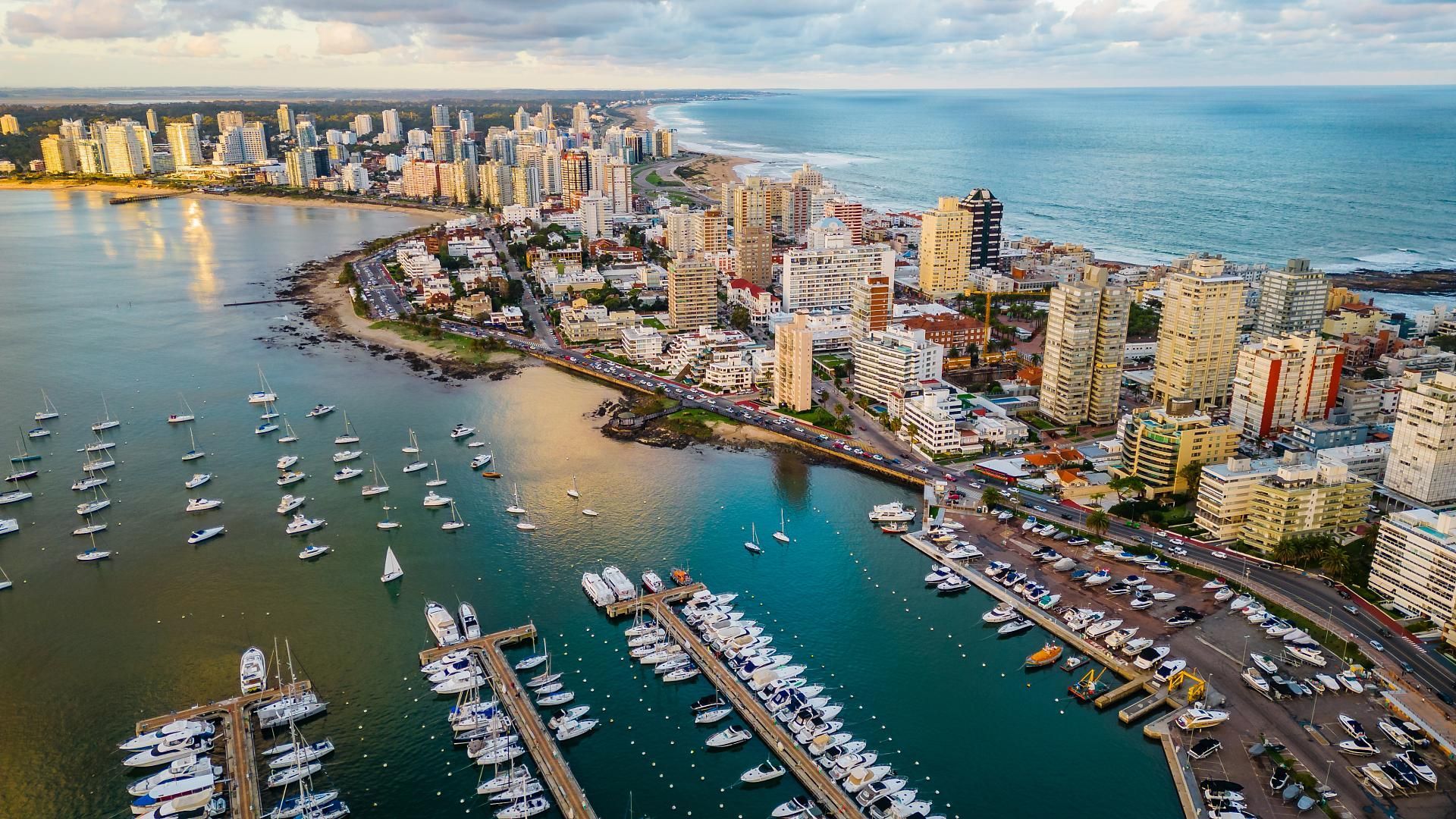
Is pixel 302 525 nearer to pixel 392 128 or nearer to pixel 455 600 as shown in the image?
pixel 455 600

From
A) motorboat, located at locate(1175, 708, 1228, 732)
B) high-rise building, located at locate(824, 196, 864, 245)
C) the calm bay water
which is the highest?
high-rise building, located at locate(824, 196, 864, 245)

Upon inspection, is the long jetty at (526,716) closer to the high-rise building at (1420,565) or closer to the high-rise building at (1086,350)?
the high-rise building at (1420,565)

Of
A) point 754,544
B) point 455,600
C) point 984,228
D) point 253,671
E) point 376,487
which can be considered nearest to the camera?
point 253,671

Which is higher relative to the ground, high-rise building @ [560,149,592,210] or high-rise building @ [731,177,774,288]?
high-rise building @ [560,149,592,210]

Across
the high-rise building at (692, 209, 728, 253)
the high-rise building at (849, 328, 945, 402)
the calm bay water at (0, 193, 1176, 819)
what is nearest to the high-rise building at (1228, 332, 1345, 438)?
the high-rise building at (849, 328, 945, 402)

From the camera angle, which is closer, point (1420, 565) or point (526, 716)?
point (526, 716)

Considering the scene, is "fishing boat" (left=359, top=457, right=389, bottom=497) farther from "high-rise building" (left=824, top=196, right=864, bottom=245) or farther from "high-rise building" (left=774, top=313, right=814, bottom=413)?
"high-rise building" (left=824, top=196, right=864, bottom=245)

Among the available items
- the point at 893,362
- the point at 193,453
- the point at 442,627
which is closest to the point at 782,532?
the point at 442,627

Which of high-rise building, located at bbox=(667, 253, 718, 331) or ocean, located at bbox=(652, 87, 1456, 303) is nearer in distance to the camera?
high-rise building, located at bbox=(667, 253, 718, 331)
